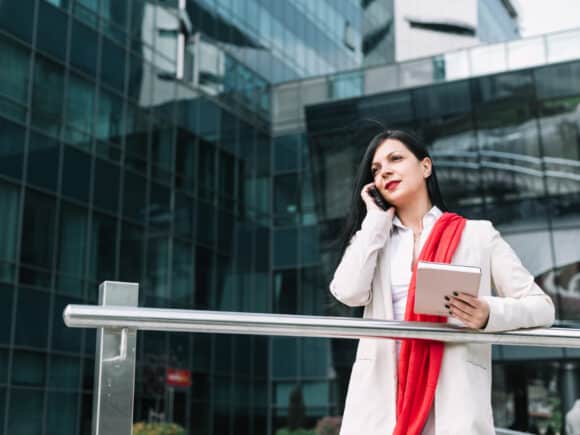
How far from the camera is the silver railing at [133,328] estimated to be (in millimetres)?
2164

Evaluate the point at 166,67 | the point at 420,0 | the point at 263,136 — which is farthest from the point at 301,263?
the point at 420,0

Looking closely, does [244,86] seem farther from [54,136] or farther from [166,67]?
[54,136]

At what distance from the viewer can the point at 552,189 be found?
21266mm

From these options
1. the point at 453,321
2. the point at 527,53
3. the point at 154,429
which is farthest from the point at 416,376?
the point at 527,53

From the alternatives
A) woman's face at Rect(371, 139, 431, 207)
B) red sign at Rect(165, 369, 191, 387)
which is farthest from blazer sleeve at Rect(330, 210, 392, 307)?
red sign at Rect(165, 369, 191, 387)

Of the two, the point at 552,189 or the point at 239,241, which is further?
the point at 239,241

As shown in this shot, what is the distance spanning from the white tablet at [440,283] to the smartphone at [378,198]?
567 millimetres

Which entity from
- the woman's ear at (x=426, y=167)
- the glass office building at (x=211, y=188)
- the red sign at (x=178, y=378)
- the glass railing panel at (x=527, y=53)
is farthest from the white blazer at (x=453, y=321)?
the glass railing panel at (x=527, y=53)

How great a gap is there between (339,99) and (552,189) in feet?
20.6

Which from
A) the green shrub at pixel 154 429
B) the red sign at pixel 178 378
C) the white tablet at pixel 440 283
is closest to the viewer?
the white tablet at pixel 440 283

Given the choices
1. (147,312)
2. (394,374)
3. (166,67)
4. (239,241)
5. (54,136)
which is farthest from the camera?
(239,241)

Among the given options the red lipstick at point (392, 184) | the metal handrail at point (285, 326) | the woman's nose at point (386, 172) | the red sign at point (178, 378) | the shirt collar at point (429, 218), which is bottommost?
the red sign at point (178, 378)

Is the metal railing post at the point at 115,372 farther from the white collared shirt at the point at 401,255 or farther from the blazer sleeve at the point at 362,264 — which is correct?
the white collared shirt at the point at 401,255

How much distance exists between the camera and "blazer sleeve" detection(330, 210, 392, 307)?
2.75 m
